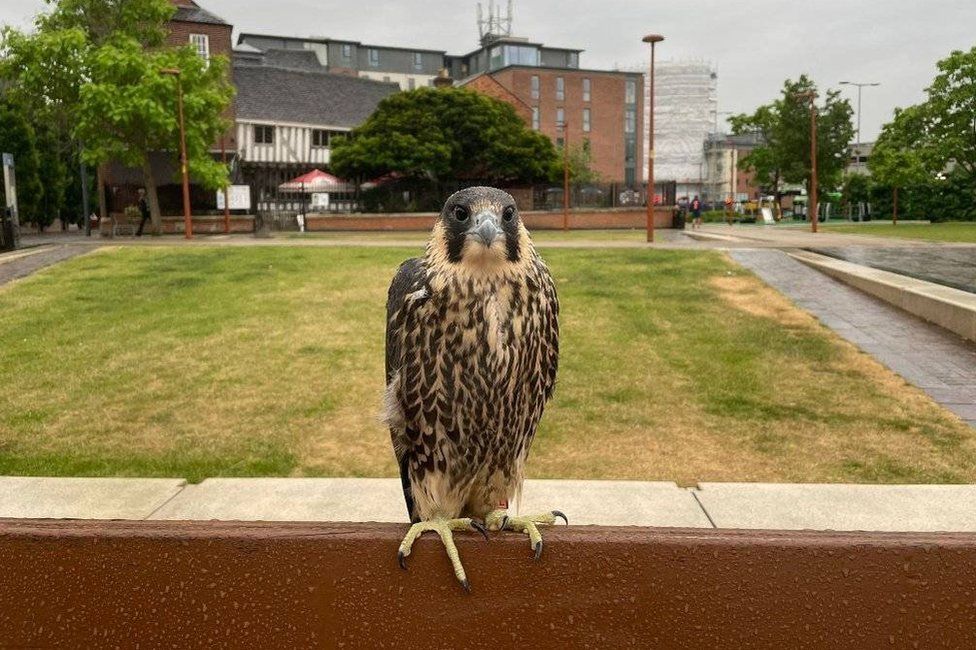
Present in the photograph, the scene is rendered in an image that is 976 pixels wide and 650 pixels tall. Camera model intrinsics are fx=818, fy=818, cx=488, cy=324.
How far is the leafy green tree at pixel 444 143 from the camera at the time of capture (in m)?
41.1

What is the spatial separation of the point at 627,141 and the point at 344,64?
32840 mm

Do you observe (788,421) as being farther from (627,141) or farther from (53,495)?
(627,141)

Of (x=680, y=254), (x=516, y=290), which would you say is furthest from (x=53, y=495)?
(x=680, y=254)

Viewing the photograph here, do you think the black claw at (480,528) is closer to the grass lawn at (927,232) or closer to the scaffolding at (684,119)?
the grass lawn at (927,232)

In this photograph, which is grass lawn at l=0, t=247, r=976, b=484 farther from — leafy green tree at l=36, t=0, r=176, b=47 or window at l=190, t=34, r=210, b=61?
window at l=190, t=34, r=210, b=61

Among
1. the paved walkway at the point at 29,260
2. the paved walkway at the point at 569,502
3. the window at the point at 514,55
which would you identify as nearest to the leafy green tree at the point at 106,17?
the paved walkway at the point at 29,260

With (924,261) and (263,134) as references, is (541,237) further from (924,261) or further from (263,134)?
(263,134)

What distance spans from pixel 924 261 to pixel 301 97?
43.7m

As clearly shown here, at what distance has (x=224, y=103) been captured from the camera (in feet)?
104

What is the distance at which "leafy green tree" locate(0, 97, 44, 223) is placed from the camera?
124 feet

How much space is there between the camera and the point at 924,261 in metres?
16.8

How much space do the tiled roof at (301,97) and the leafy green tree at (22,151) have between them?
485 inches

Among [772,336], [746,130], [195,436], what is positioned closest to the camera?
[195,436]

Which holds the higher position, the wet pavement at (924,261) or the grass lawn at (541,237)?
the grass lawn at (541,237)
